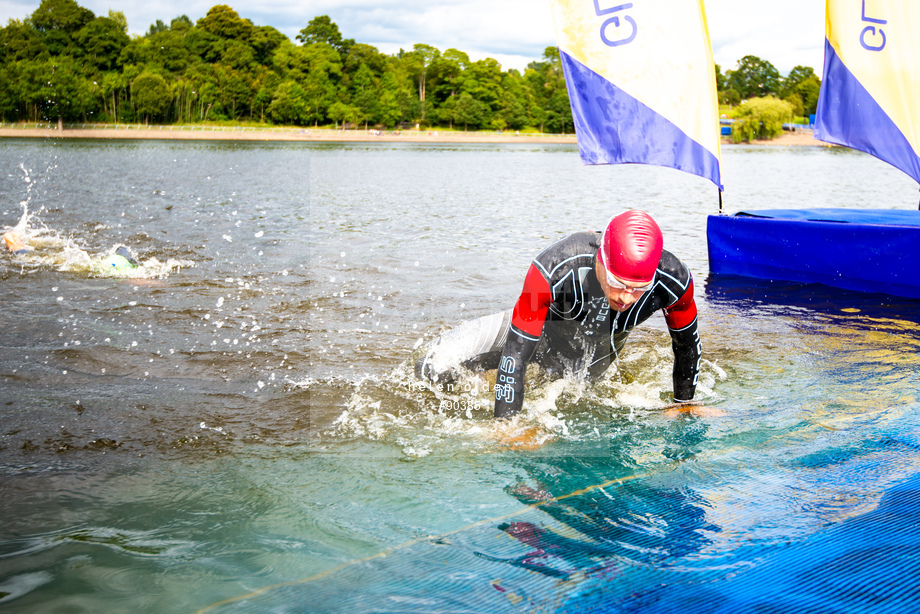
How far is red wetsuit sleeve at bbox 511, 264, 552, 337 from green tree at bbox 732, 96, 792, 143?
9742cm

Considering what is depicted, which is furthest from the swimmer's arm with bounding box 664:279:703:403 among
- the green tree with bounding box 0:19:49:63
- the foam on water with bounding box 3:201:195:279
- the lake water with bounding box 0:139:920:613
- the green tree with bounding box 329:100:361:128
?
the green tree with bounding box 0:19:49:63

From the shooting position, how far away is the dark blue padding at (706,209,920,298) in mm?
8688

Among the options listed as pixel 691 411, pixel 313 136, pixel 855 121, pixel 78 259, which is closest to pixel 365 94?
pixel 313 136

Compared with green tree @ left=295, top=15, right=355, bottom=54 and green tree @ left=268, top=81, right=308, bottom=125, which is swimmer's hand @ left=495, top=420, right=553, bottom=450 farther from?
green tree @ left=295, top=15, right=355, bottom=54

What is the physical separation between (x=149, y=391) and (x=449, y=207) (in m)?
Answer: 17.0

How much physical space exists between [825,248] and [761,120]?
3605 inches

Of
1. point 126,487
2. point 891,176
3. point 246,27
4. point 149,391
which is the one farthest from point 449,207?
point 246,27

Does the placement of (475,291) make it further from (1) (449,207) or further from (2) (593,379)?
(1) (449,207)

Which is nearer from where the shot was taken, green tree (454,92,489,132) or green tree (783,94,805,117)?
green tree (454,92,489,132)

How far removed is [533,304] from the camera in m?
4.04

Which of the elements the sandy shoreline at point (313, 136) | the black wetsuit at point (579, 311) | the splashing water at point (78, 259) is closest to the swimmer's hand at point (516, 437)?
the black wetsuit at point (579, 311)

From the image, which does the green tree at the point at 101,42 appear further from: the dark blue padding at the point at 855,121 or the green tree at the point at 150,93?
the dark blue padding at the point at 855,121

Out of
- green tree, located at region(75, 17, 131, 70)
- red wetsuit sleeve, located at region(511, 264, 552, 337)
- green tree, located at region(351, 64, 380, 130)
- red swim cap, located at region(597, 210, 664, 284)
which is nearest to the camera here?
red swim cap, located at region(597, 210, 664, 284)

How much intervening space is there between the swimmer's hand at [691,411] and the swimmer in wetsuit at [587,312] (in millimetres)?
160
